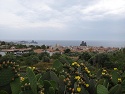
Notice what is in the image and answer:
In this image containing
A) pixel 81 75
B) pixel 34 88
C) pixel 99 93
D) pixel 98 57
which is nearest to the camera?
pixel 34 88

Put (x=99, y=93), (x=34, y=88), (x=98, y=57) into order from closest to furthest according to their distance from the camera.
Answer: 1. (x=34, y=88)
2. (x=99, y=93)
3. (x=98, y=57)

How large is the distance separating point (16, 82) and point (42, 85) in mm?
142

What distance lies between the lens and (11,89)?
1.22 m

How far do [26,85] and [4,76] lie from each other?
0.16 m

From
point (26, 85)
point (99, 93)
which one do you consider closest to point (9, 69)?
point (26, 85)

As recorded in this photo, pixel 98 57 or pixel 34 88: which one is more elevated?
pixel 34 88

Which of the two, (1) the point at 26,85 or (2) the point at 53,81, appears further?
(2) the point at 53,81

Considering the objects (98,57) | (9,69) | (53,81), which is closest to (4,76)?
(9,69)

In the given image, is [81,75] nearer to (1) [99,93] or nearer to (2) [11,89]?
(1) [99,93]

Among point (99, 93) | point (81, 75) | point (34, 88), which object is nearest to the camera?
point (34, 88)

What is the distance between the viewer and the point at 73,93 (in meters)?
1.16

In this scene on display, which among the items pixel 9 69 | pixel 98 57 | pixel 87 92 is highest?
pixel 9 69

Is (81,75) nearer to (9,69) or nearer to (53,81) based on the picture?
(53,81)

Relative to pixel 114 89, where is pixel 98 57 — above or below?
below
